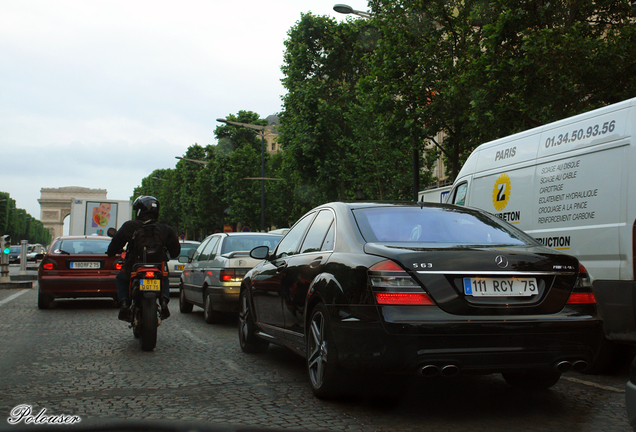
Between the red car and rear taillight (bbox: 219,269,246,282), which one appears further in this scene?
the red car

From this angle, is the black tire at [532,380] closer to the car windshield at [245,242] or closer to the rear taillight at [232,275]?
the rear taillight at [232,275]

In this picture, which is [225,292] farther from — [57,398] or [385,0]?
[385,0]

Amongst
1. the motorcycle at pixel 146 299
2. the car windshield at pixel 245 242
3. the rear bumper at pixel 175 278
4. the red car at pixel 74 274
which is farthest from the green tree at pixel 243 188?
the motorcycle at pixel 146 299

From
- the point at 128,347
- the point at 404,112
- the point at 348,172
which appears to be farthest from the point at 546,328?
the point at 348,172

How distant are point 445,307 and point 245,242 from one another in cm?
764

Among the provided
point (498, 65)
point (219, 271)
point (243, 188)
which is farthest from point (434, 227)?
point (243, 188)

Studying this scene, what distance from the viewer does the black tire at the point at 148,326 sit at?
8125 millimetres

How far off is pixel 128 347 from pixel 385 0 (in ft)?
56.6

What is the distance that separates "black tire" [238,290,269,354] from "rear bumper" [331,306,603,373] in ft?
10.2

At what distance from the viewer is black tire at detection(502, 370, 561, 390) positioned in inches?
221

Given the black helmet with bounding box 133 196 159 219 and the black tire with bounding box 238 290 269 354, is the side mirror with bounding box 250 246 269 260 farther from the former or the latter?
the black helmet with bounding box 133 196 159 219

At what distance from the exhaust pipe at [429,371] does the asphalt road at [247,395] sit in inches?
13.3

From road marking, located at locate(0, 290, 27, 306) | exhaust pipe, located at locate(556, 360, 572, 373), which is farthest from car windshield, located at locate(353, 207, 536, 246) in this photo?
road marking, located at locate(0, 290, 27, 306)

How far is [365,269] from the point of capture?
4793 mm
